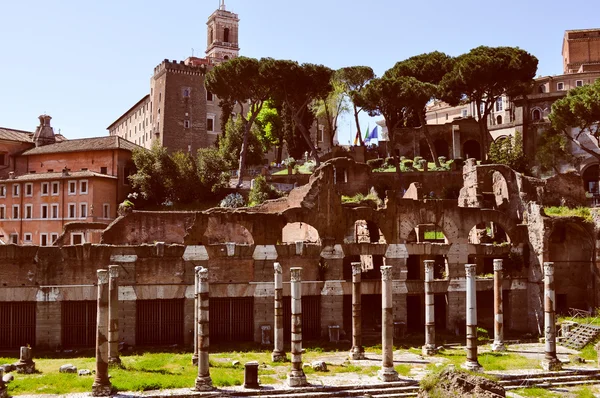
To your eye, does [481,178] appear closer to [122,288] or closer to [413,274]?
[413,274]

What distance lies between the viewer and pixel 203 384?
56.4 ft

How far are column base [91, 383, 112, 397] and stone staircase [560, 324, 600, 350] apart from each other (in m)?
16.6

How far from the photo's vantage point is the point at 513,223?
91.7 ft

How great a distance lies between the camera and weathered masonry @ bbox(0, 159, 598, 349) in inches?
910

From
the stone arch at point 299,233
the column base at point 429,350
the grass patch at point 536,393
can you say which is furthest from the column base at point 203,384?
the stone arch at point 299,233

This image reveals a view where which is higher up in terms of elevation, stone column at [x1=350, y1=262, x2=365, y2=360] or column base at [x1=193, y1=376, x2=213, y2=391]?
stone column at [x1=350, y1=262, x2=365, y2=360]

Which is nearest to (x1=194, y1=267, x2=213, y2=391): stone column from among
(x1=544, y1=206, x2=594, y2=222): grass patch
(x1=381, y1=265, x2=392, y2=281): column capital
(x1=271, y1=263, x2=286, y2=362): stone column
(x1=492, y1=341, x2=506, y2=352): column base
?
(x1=271, y1=263, x2=286, y2=362): stone column

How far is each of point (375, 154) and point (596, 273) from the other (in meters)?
25.2

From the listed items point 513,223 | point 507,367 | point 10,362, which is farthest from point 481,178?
point 10,362

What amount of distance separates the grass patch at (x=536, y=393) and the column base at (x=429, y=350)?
13.6 ft

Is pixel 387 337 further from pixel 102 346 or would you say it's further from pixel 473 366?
pixel 102 346

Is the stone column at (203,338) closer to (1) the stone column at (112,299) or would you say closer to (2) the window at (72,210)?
(1) the stone column at (112,299)

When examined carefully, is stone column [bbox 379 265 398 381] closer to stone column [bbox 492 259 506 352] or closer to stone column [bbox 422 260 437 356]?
stone column [bbox 422 260 437 356]

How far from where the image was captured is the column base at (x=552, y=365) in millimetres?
20078
